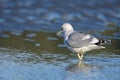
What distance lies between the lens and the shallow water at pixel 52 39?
896 centimetres

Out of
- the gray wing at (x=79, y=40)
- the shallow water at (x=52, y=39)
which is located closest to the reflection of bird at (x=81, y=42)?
the gray wing at (x=79, y=40)

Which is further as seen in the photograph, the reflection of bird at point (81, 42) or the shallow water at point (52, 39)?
the reflection of bird at point (81, 42)

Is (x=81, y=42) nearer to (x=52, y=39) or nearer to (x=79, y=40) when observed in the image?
(x=79, y=40)

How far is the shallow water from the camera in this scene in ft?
29.4

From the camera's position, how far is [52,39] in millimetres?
12547

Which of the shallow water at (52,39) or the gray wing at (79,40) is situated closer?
the shallow water at (52,39)

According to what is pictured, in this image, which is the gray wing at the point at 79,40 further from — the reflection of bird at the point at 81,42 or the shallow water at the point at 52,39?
the shallow water at the point at 52,39

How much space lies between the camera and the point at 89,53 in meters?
10.8

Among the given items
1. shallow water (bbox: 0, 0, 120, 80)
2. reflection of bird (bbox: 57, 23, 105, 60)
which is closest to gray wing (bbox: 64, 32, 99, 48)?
→ reflection of bird (bbox: 57, 23, 105, 60)

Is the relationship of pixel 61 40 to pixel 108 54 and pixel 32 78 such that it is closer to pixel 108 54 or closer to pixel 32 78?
pixel 108 54

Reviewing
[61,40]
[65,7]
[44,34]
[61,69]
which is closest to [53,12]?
[65,7]

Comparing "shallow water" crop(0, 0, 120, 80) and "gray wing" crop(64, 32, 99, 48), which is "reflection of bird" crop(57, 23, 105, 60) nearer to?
"gray wing" crop(64, 32, 99, 48)

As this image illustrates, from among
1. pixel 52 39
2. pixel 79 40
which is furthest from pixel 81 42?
pixel 52 39

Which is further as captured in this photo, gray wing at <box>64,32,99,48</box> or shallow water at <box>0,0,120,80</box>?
gray wing at <box>64,32,99,48</box>
